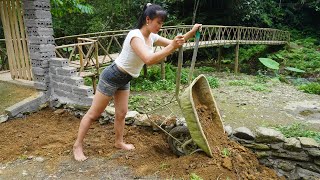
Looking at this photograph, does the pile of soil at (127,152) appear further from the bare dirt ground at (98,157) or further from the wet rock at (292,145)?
the wet rock at (292,145)

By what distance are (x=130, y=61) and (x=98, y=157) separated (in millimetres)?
1374

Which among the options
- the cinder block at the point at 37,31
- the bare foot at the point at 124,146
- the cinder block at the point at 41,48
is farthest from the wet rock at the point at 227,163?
the cinder block at the point at 37,31

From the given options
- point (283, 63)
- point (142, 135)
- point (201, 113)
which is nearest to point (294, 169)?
point (201, 113)

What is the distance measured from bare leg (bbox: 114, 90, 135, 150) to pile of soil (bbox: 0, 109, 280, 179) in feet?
0.29

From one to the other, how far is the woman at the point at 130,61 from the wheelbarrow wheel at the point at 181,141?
55 cm

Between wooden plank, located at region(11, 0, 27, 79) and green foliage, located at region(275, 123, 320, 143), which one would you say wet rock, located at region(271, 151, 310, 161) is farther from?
wooden plank, located at region(11, 0, 27, 79)

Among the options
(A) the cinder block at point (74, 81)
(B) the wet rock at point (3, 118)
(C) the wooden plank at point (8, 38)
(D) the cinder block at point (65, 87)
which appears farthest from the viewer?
(C) the wooden plank at point (8, 38)

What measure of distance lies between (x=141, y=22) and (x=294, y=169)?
271cm

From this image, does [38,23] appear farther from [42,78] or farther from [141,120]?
[141,120]

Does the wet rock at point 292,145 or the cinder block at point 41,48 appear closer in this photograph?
the wet rock at point 292,145

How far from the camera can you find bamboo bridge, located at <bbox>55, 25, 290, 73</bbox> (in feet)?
22.4

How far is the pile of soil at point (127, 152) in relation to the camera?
3.28 metres

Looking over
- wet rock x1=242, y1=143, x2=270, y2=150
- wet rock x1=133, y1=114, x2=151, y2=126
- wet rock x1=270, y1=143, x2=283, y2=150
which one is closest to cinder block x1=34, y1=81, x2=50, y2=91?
wet rock x1=133, y1=114, x2=151, y2=126

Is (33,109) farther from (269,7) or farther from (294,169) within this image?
(269,7)
